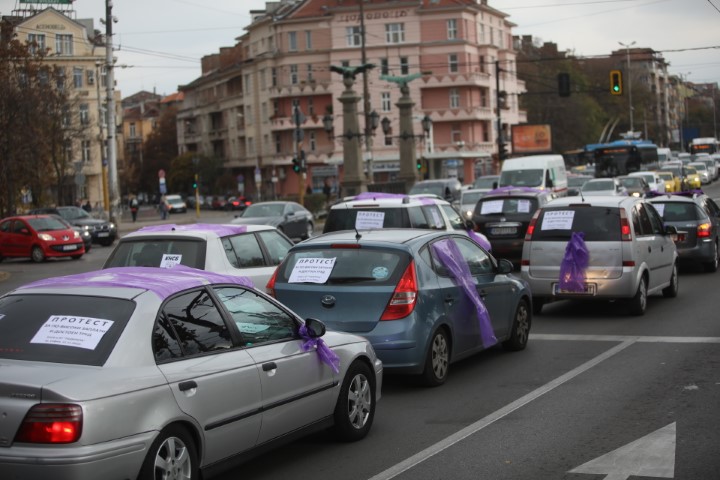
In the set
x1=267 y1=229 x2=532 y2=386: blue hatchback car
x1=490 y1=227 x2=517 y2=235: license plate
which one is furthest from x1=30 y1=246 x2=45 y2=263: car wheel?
x1=267 y1=229 x2=532 y2=386: blue hatchback car

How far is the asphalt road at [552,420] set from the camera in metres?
7.27

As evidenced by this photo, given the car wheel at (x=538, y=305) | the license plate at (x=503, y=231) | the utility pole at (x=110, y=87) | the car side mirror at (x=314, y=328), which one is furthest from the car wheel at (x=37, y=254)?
the car side mirror at (x=314, y=328)

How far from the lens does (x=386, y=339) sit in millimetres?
9703

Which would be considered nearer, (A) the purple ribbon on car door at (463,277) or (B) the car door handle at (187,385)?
(B) the car door handle at (187,385)

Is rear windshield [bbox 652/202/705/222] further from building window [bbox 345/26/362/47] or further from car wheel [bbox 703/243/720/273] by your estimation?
building window [bbox 345/26/362/47]

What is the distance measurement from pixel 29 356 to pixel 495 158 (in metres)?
78.1

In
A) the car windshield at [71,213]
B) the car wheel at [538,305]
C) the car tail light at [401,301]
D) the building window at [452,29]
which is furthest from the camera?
the building window at [452,29]

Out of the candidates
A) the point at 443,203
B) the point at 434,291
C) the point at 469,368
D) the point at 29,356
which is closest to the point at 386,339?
the point at 434,291

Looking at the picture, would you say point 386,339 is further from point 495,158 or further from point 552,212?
point 495,158

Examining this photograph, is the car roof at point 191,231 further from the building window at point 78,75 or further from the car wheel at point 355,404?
the building window at point 78,75

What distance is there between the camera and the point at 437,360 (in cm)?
1021

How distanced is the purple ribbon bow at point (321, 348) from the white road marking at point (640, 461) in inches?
74.5

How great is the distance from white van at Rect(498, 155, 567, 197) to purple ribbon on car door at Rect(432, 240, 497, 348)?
2893cm

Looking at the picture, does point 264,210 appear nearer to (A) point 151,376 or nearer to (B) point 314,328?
(B) point 314,328
